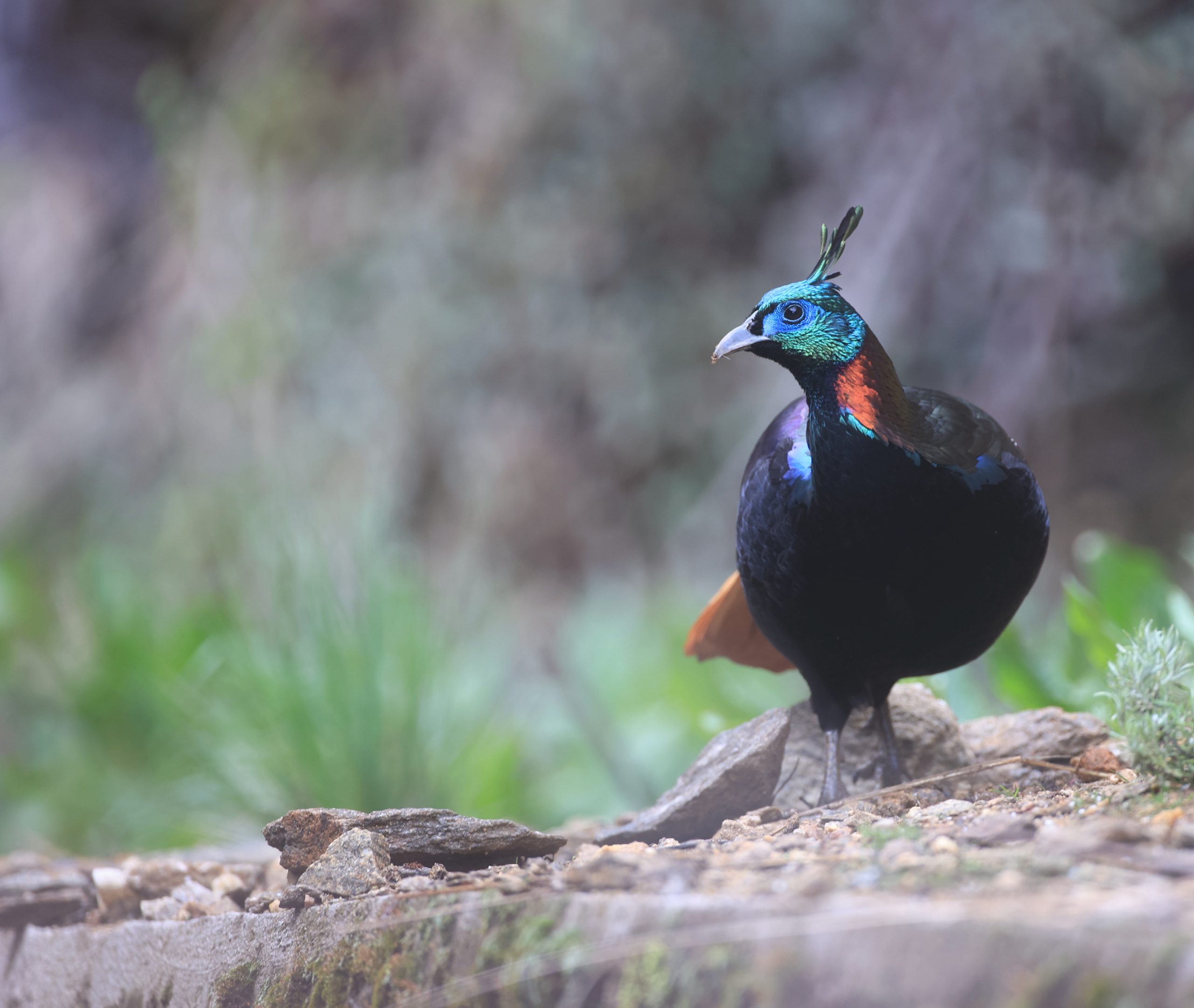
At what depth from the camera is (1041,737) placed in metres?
2.51

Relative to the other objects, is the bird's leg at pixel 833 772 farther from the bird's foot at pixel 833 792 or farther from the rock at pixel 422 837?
the rock at pixel 422 837

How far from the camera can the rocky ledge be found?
1.04 metres

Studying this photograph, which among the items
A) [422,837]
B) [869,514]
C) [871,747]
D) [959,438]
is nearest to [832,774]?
[871,747]

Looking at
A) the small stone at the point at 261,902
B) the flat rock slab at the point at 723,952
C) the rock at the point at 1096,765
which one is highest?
the rock at the point at 1096,765

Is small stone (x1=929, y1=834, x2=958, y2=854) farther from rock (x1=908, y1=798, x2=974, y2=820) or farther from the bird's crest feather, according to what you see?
the bird's crest feather

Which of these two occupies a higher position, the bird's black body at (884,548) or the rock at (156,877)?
the bird's black body at (884,548)

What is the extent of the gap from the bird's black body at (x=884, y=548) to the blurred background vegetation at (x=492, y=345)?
1.59 m

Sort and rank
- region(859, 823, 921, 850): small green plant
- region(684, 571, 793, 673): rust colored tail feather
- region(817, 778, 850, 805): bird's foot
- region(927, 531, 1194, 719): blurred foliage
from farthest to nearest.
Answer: region(927, 531, 1194, 719): blurred foliage
region(684, 571, 793, 673): rust colored tail feather
region(817, 778, 850, 805): bird's foot
region(859, 823, 921, 850): small green plant

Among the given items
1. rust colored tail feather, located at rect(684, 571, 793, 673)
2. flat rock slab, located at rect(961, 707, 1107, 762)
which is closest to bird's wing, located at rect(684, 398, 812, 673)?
rust colored tail feather, located at rect(684, 571, 793, 673)

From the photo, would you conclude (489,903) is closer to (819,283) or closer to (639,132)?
(819,283)

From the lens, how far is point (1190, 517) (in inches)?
259

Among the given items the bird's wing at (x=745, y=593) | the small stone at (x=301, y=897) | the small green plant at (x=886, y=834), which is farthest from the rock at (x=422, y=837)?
the bird's wing at (x=745, y=593)

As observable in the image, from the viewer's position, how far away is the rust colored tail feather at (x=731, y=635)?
8.68 feet

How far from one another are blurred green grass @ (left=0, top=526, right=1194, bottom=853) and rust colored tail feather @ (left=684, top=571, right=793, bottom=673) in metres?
0.93
